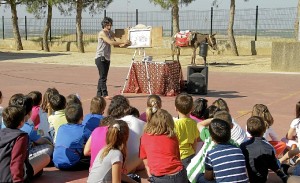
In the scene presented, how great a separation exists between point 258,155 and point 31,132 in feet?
8.73

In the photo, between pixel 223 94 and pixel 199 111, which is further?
pixel 223 94

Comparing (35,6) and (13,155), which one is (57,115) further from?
(35,6)

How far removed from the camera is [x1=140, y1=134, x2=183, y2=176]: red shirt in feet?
17.3

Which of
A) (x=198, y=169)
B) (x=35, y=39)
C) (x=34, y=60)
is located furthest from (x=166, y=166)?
(x=35, y=39)

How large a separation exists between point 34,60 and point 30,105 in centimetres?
2202

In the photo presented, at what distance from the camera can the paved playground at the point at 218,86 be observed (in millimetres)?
10828

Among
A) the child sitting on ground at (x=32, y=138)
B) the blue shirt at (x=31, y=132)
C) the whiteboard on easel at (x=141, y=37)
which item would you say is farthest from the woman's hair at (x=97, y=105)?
the whiteboard on easel at (x=141, y=37)

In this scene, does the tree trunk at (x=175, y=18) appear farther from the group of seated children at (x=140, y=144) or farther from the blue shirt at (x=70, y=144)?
the blue shirt at (x=70, y=144)

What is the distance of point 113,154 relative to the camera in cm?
502

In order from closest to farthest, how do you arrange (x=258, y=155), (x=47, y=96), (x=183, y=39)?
(x=258, y=155) < (x=47, y=96) < (x=183, y=39)

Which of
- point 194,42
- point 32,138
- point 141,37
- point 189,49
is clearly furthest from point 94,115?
point 189,49

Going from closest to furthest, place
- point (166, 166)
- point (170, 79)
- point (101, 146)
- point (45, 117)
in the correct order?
1. point (166, 166)
2. point (101, 146)
3. point (45, 117)
4. point (170, 79)

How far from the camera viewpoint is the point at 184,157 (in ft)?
19.8

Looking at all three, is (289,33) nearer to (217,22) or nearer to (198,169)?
(217,22)
